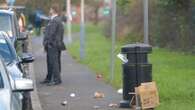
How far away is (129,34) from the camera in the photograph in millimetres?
22891

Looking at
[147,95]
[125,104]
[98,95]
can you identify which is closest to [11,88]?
[147,95]

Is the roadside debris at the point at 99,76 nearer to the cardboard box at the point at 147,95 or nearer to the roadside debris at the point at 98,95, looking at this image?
the roadside debris at the point at 98,95

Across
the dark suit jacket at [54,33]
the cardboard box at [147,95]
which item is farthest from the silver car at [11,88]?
the dark suit jacket at [54,33]

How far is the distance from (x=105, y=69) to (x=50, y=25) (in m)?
4.29

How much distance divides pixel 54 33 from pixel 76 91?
168cm

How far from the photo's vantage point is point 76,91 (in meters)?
15.7

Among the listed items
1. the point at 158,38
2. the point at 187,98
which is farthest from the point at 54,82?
the point at 158,38

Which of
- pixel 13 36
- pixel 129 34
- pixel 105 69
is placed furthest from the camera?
pixel 129 34

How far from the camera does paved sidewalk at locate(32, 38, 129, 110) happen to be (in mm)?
13539

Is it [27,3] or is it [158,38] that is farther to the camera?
[158,38]

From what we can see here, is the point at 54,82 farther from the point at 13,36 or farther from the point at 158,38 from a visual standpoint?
the point at 158,38

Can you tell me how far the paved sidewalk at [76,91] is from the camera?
1354cm

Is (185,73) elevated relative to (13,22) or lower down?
lower down

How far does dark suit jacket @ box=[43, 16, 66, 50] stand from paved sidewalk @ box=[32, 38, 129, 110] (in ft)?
3.21
